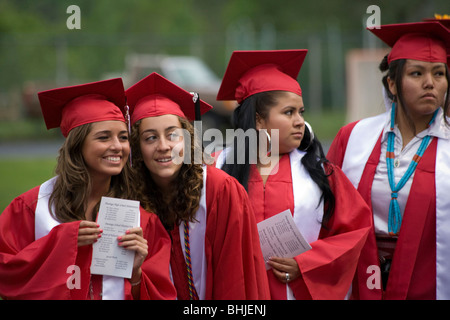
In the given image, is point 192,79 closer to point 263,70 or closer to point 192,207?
point 263,70

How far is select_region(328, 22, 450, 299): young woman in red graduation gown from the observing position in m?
3.54

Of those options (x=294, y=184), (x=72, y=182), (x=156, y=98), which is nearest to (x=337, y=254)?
(x=294, y=184)

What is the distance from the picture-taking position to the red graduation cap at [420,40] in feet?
12.0

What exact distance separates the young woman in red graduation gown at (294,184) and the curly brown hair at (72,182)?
923 mm

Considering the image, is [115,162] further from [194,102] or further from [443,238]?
[443,238]

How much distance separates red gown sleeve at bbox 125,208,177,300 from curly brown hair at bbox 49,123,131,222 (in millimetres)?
333

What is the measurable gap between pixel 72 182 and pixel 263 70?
139cm

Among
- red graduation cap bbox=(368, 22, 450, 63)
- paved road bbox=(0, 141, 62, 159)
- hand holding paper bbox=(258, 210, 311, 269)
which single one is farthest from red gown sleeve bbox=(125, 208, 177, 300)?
paved road bbox=(0, 141, 62, 159)

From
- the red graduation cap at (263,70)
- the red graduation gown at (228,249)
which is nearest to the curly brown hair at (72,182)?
the red graduation gown at (228,249)

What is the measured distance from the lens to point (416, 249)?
3523 mm

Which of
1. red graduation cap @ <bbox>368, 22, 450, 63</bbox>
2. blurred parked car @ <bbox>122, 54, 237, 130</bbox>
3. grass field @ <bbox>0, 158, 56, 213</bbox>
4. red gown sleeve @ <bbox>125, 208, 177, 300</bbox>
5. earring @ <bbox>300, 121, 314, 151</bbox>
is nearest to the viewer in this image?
red gown sleeve @ <bbox>125, 208, 177, 300</bbox>

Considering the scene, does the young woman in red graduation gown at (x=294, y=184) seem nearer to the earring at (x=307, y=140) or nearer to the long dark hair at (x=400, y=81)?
the earring at (x=307, y=140)

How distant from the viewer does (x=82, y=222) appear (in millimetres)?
3082

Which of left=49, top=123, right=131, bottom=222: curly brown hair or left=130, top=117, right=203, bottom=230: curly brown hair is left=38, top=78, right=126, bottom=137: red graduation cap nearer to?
left=49, top=123, right=131, bottom=222: curly brown hair
